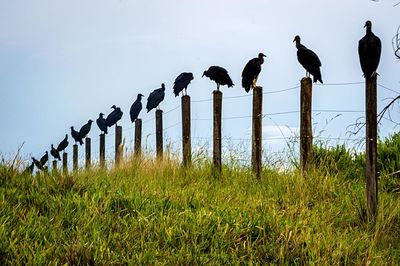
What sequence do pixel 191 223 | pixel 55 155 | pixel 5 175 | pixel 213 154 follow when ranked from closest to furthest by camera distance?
pixel 191 223 < pixel 5 175 < pixel 213 154 < pixel 55 155

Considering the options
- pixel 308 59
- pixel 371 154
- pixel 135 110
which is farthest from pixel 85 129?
pixel 371 154

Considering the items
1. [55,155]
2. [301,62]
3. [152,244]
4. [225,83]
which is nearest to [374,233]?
[152,244]

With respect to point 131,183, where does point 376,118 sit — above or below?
above

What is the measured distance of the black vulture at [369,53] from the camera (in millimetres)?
7445

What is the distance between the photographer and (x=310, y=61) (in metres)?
10.4

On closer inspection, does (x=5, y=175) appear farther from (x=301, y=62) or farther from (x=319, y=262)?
(x=301, y=62)

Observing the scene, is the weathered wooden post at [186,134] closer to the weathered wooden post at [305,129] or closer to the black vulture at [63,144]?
the weathered wooden post at [305,129]

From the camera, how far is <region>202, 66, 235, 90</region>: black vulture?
40.1ft

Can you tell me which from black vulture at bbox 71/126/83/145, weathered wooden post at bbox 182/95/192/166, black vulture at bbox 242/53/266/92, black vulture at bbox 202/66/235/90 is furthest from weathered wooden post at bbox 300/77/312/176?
black vulture at bbox 71/126/83/145

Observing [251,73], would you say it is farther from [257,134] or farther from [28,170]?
[28,170]

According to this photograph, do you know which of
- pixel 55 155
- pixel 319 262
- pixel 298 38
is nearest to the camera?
pixel 319 262

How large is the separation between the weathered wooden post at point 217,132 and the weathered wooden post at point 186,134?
59cm

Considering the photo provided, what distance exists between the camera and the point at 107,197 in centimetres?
631

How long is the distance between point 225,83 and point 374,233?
6.17 metres
